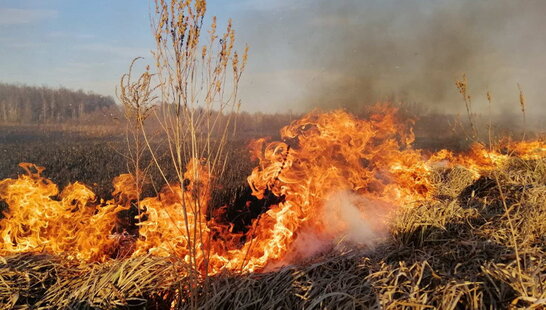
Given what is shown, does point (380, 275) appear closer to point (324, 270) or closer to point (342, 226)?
point (324, 270)

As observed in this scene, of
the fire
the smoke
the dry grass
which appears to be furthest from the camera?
the fire

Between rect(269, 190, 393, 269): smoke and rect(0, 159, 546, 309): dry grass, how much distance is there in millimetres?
473

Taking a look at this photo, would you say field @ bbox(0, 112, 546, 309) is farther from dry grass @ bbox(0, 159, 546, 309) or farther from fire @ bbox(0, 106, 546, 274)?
fire @ bbox(0, 106, 546, 274)

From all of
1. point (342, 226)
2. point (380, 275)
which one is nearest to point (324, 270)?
point (380, 275)

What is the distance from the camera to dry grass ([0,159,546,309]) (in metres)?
2.53

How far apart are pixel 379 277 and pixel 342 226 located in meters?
2.35

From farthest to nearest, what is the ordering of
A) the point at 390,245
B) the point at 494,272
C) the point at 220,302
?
the point at 390,245 → the point at 220,302 → the point at 494,272


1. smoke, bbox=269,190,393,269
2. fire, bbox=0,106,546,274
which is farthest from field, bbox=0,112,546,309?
fire, bbox=0,106,546,274

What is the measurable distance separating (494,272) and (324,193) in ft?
10.8

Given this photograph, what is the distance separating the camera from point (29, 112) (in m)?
37.8

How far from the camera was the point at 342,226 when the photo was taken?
5.25m

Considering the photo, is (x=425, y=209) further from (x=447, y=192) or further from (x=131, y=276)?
(x=447, y=192)

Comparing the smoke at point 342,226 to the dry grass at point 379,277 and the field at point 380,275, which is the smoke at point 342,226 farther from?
the dry grass at point 379,277

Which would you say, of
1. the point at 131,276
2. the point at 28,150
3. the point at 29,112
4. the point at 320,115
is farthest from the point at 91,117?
the point at 131,276
